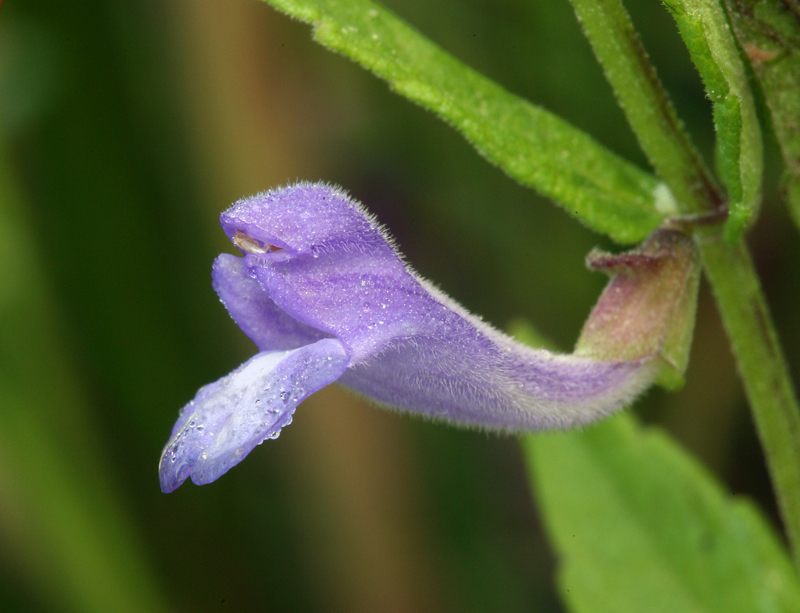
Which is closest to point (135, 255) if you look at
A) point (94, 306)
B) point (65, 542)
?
point (94, 306)

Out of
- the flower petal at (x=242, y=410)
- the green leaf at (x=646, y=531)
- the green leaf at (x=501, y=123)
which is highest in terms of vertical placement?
the green leaf at (x=501, y=123)

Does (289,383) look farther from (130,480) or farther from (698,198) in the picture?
(130,480)

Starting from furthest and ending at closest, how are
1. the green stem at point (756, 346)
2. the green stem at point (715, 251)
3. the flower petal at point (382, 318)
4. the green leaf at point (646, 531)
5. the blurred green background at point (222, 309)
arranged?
the blurred green background at point (222, 309) → the green leaf at point (646, 531) → the green stem at point (756, 346) → the green stem at point (715, 251) → the flower petal at point (382, 318)

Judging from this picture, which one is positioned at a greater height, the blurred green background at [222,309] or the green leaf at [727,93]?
the green leaf at [727,93]

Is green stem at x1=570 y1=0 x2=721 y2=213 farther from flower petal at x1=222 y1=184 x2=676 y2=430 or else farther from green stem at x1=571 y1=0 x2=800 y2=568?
flower petal at x1=222 y1=184 x2=676 y2=430

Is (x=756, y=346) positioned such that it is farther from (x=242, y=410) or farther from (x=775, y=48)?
(x=242, y=410)

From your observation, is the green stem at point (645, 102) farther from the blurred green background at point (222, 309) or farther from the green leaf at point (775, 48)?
the blurred green background at point (222, 309)

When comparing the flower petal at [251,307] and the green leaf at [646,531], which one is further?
the green leaf at [646,531]

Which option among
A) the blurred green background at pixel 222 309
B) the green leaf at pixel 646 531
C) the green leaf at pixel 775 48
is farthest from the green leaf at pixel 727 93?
the blurred green background at pixel 222 309
